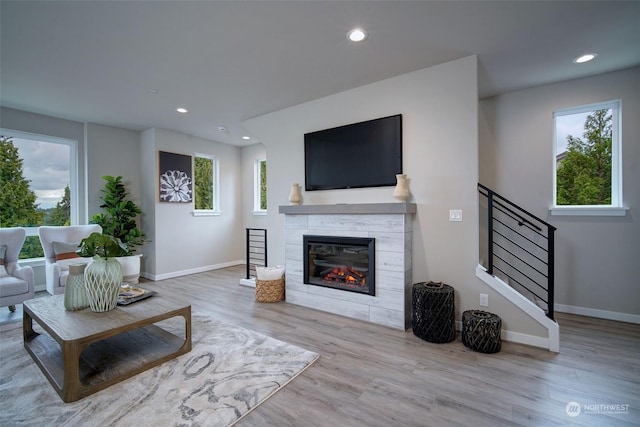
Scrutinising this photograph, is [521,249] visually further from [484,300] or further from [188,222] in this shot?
[188,222]

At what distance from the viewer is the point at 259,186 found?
638cm

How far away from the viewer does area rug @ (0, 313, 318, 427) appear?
1.61 m

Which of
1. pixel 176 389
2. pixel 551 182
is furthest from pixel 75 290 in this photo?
pixel 551 182

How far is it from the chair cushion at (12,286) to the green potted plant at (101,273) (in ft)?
5.42

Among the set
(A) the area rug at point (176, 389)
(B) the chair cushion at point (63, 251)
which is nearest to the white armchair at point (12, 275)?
(B) the chair cushion at point (63, 251)

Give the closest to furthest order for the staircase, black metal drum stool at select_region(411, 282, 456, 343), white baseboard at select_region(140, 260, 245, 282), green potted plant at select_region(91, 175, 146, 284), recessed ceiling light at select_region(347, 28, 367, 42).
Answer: recessed ceiling light at select_region(347, 28, 367, 42)
black metal drum stool at select_region(411, 282, 456, 343)
the staircase
green potted plant at select_region(91, 175, 146, 284)
white baseboard at select_region(140, 260, 245, 282)

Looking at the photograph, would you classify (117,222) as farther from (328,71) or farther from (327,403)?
(327,403)

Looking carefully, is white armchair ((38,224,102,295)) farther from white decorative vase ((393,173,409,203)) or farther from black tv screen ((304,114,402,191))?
white decorative vase ((393,173,409,203))

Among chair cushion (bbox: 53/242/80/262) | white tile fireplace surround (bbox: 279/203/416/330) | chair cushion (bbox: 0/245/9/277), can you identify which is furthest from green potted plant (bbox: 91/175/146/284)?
white tile fireplace surround (bbox: 279/203/416/330)

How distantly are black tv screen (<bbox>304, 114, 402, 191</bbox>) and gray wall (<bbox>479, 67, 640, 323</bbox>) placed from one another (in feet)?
4.64

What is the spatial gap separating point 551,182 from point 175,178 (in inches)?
230

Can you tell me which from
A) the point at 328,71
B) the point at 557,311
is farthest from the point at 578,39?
the point at 557,311

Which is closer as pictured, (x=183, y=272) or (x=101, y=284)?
(x=101, y=284)

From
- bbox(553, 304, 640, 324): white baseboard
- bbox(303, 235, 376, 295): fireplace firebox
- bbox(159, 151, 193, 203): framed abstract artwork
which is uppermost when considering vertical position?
bbox(159, 151, 193, 203): framed abstract artwork
